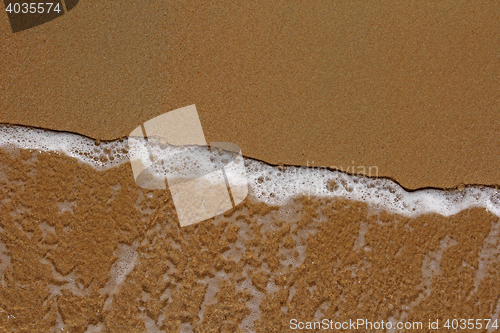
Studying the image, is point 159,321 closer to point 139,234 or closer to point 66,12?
point 139,234

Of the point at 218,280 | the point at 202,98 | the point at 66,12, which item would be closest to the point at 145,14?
the point at 66,12

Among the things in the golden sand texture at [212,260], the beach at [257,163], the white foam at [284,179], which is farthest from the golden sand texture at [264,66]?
the golden sand texture at [212,260]

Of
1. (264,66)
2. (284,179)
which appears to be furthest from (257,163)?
(264,66)

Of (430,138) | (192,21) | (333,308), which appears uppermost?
(192,21)

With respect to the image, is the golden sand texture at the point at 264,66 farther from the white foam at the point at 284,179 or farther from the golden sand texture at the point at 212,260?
the golden sand texture at the point at 212,260

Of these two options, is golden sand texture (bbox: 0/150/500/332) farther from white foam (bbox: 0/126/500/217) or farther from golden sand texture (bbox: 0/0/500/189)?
golden sand texture (bbox: 0/0/500/189)

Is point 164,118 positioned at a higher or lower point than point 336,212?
higher
